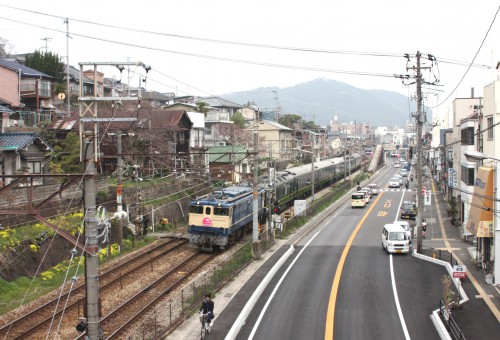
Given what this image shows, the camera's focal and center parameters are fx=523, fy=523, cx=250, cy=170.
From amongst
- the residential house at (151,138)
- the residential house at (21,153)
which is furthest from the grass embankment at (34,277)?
the residential house at (151,138)

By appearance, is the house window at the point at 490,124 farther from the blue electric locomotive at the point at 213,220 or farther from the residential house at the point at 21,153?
the residential house at the point at 21,153

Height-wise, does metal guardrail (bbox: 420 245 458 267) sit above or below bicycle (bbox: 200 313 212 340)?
below

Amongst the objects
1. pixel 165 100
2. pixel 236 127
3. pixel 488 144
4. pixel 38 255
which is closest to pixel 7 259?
pixel 38 255

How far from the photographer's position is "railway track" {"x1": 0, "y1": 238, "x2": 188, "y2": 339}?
16312 millimetres

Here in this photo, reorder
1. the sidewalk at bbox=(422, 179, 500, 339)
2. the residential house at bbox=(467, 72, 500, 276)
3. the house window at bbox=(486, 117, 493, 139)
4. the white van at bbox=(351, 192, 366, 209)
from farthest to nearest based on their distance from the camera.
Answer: the white van at bbox=(351, 192, 366, 209), the house window at bbox=(486, 117, 493, 139), the residential house at bbox=(467, 72, 500, 276), the sidewalk at bbox=(422, 179, 500, 339)

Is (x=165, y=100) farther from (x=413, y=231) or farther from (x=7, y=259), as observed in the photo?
(x=7, y=259)

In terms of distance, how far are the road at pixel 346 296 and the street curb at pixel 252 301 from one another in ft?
0.67

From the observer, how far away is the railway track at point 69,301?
1631 cm

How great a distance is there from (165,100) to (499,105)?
64.5 meters

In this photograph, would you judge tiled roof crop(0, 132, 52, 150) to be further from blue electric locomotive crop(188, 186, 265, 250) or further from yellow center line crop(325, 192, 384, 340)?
yellow center line crop(325, 192, 384, 340)

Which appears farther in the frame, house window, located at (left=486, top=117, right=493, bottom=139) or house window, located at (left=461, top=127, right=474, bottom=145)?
house window, located at (left=461, top=127, right=474, bottom=145)

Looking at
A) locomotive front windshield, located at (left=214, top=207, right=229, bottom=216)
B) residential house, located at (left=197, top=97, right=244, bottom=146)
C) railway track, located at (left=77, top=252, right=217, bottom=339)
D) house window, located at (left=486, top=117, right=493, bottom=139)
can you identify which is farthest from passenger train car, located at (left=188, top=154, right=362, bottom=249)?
residential house, located at (left=197, top=97, right=244, bottom=146)

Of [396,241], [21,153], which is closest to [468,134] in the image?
[396,241]

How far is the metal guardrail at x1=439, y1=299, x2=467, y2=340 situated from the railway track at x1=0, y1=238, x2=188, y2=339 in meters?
11.3
